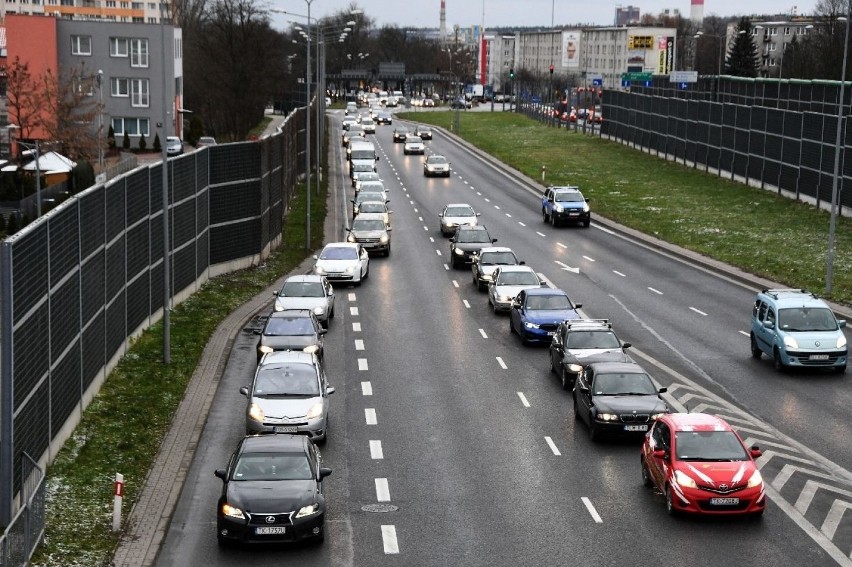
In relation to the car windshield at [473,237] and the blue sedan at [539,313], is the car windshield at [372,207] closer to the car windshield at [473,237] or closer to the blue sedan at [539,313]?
the car windshield at [473,237]

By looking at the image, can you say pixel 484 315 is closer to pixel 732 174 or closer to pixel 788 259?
pixel 788 259

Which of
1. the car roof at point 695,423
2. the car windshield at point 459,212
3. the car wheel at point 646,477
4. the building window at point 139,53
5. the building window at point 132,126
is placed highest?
the building window at point 139,53

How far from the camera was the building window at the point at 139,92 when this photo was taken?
109m

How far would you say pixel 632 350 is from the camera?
3412 centimetres

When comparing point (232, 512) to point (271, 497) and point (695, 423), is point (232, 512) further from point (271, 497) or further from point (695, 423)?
point (695, 423)

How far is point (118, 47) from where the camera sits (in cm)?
10762

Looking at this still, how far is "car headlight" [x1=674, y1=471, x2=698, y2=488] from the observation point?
2028 centimetres

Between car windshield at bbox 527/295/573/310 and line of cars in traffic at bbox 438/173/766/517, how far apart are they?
0.03 metres

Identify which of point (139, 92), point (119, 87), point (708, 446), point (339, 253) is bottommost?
point (339, 253)

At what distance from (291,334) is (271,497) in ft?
43.1

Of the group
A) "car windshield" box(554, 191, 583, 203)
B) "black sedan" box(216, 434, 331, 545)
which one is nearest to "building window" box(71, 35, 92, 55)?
"car windshield" box(554, 191, 583, 203)

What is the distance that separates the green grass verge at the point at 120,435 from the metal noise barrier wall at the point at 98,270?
1.43 ft

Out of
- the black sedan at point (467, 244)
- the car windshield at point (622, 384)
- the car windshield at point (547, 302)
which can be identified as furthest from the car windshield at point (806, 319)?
the black sedan at point (467, 244)

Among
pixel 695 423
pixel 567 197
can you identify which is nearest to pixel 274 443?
pixel 695 423
